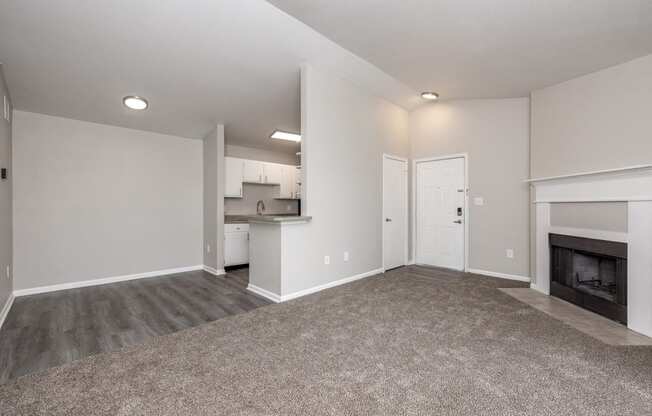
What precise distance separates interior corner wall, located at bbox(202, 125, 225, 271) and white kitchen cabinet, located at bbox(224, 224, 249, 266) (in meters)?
0.21

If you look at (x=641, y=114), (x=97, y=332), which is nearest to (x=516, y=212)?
(x=641, y=114)

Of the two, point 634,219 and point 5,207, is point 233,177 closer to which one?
point 5,207

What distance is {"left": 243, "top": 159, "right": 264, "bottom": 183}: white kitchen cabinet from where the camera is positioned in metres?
5.75

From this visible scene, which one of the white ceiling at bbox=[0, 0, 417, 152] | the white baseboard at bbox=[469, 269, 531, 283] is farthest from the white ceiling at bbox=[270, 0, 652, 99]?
the white baseboard at bbox=[469, 269, 531, 283]

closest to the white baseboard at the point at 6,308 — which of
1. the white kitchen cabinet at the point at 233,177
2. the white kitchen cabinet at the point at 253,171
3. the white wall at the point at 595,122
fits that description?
the white kitchen cabinet at the point at 233,177

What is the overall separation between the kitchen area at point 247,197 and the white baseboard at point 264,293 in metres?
0.79

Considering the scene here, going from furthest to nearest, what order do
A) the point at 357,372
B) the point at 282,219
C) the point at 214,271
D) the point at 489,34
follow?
the point at 214,271, the point at 282,219, the point at 489,34, the point at 357,372

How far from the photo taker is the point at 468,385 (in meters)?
1.75

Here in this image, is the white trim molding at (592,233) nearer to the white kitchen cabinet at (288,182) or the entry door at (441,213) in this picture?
the entry door at (441,213)

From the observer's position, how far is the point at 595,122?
3.31 meters

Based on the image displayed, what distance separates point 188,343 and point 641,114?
4.83 metres

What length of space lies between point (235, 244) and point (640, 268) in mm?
5117

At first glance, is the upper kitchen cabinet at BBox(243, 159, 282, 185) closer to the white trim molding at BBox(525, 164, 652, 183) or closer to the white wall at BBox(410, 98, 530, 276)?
the white wall at BBox(410, 98, 530, 276)

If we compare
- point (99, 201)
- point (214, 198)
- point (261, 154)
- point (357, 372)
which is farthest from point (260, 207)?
point (357, 372)
